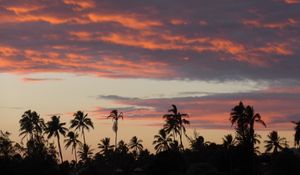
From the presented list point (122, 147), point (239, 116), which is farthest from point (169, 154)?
point (122, 147)

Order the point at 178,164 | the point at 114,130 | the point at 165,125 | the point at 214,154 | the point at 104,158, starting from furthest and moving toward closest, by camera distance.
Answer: the point at 104,158 < the point at 114,130 < the point at 165,125 < the point at 214,154 < the point at 178,164

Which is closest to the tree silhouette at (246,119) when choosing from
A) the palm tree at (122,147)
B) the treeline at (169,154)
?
the treeline at (169,154)

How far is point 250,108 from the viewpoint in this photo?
317 feet

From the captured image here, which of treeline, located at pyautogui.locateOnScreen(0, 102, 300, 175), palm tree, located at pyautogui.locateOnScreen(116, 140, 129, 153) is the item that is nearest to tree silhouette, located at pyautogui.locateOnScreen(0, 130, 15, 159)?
treeline, located at pyautogui.locateOnScreen(0, 102, 300, 175)

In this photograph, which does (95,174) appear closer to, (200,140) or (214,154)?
(214,154)

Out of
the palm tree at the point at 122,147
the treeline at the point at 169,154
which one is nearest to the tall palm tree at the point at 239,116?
the treeline at the point at 169,154

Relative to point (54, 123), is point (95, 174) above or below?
below

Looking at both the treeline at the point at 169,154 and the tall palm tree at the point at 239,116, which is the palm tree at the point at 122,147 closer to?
the treeline at the point at 169,154

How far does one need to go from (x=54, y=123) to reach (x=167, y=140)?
87.1 feet

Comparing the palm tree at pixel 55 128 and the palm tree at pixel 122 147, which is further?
the palm tree at pixel 122 147

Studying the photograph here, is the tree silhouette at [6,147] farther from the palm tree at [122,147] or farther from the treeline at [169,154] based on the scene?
the palm tree at [122,147]

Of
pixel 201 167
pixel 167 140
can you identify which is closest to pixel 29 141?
pixel 167 140

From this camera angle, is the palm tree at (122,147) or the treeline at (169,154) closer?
the treeline at (169,154)

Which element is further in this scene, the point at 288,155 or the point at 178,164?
the point at 178,164
